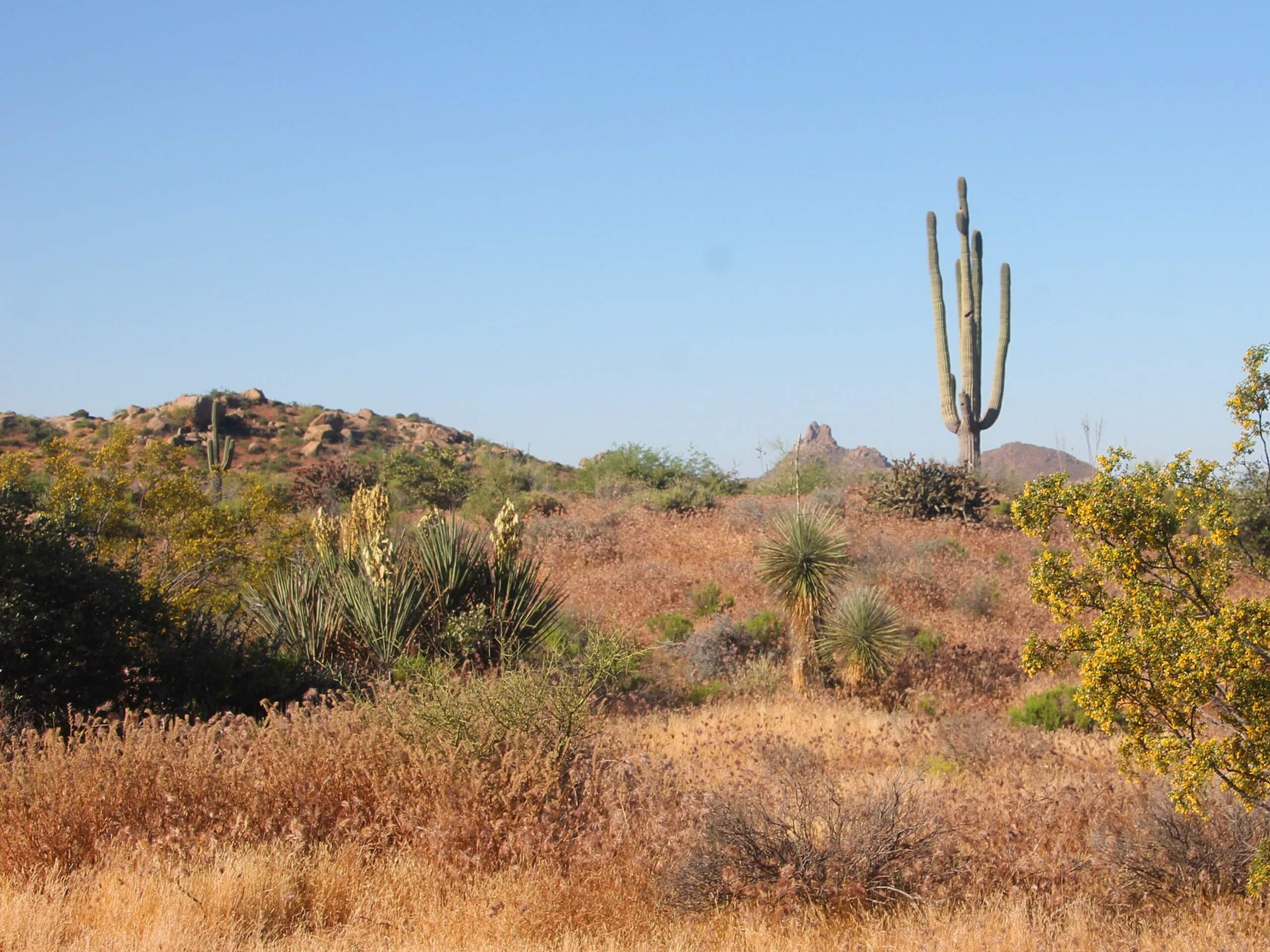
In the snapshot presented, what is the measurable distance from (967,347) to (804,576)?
53.4 ft

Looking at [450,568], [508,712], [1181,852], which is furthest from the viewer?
[450,568]

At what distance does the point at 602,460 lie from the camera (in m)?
36.9

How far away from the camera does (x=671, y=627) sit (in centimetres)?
1670

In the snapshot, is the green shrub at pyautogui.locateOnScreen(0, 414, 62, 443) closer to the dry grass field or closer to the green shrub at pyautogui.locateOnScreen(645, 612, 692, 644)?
the green shrub at pyautogui.locateOnScreen(645, 612, 692, 644)

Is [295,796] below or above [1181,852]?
above

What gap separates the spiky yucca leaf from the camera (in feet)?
45.9

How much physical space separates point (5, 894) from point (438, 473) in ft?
99.5

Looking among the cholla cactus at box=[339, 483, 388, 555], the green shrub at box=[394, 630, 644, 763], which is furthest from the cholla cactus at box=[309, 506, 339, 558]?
the green shrub at box=[394, 630, 644, 763]

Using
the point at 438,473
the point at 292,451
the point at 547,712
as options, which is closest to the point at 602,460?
the point at 438,473

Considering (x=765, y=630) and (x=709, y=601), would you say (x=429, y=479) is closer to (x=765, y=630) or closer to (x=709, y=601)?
(x=709, y=601)

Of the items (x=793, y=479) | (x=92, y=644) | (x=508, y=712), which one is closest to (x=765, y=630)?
(x=508, y=712)

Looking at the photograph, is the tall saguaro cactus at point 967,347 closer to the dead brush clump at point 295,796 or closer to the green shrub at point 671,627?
the green shrub at point 671,627

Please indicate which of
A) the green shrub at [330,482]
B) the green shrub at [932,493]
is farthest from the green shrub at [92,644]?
the green shrub at [330,482]

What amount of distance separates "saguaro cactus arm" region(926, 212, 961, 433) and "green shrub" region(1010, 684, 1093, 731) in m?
16.9
